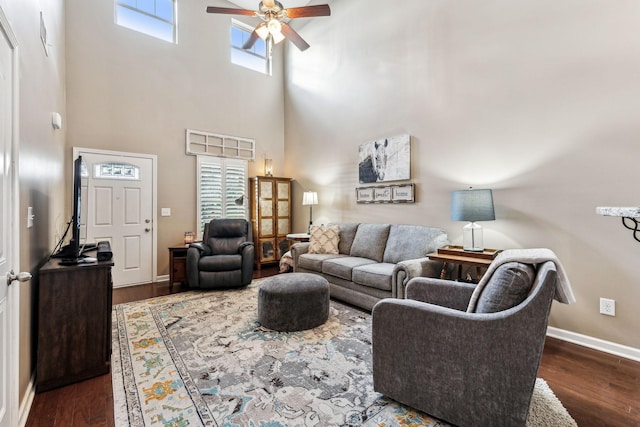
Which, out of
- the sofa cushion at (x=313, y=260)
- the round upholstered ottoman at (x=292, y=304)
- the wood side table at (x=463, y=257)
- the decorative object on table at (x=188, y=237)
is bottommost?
the round upholstered ottoman at (x=292, y=304)

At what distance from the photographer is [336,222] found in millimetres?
5180

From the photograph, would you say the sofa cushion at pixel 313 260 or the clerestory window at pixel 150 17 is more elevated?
the clerestory window at pixel 150 17

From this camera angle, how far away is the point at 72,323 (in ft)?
6.70

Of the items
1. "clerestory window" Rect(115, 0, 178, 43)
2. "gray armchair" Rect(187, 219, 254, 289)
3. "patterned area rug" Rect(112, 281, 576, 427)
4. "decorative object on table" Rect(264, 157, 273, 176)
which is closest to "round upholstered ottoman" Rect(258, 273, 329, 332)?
"patterned area rug" Rect(112, 281, 576, 427)

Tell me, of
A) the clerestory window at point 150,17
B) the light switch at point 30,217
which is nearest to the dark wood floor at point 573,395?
the light switch at point 30,217

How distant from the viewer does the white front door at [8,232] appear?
1.28 m

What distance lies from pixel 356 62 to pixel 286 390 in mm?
4647

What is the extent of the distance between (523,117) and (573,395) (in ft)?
7.89

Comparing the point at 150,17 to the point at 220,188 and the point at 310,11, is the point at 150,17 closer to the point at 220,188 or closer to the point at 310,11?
the point at 220,188

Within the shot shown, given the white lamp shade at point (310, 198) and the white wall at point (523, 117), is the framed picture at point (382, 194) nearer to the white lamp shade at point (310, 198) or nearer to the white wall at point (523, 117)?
the white wall at point (523, 117)

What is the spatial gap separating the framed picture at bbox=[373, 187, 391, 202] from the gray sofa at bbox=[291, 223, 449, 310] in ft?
1.39

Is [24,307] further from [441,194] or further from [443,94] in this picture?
[443,94]

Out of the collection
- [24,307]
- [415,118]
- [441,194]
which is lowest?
[24,307]

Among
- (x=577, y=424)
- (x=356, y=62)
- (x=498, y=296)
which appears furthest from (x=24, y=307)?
(x=356, y=62)
